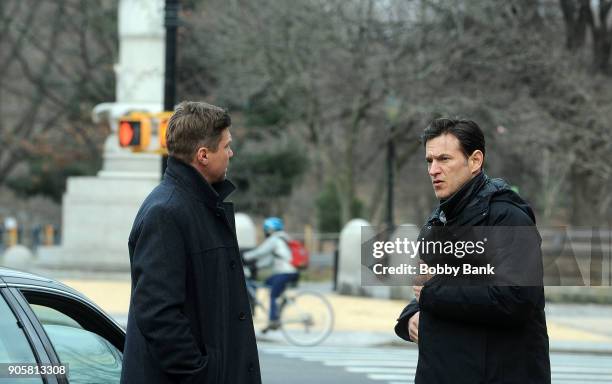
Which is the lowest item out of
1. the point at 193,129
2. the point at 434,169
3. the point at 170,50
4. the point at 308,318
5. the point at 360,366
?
the point at 360,366

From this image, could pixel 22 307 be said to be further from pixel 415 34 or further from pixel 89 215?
pixel 415 34

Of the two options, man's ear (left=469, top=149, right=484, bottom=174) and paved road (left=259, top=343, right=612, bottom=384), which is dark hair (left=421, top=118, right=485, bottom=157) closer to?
man's ear (left=469, top=149, right=484, bottom=174)

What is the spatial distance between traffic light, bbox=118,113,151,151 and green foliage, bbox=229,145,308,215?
20.8 metres

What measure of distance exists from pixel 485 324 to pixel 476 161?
2.12 feet

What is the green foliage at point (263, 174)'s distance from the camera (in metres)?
37.7

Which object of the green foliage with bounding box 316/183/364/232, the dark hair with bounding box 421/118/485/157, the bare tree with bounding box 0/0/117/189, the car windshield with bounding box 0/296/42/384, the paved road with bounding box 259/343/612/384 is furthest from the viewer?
the green foliage with bounding box 316/183/364/232

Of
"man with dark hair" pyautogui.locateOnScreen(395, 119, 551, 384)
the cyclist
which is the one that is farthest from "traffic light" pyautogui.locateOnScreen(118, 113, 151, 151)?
"man with dark hair" pyautogui.locateOnScreen(395, 119, 551, 384)

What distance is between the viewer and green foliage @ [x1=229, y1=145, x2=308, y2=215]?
1483 inches

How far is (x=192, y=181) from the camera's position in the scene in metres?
4.41

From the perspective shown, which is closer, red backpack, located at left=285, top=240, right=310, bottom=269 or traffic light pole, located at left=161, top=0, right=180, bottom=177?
red backpack, located at left=285, top=240, right=310, bottom=269

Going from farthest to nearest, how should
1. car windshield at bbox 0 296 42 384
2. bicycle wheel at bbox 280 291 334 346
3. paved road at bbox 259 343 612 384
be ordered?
1. bicycle wheel at bbox 280 291 334 346
2. paved road at bbox 259 343 612 384
3. car windshield at bbox 0 296 42 384

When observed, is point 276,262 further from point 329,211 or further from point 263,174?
point 329,211

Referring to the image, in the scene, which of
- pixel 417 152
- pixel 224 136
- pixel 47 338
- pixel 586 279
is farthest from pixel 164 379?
pixel 417 152

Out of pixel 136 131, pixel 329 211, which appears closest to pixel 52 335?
pixel 136 131
